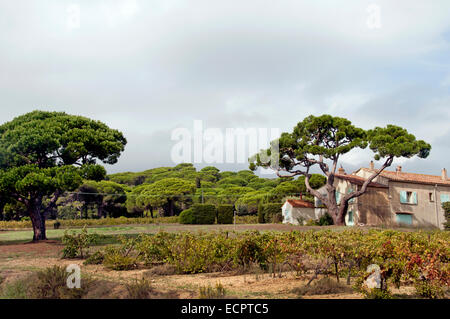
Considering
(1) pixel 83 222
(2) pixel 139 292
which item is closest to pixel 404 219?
(1) pixel 83 222

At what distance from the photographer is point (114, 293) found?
21.8 ft

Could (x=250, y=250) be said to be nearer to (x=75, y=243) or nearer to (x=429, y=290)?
(x=429, y=290)

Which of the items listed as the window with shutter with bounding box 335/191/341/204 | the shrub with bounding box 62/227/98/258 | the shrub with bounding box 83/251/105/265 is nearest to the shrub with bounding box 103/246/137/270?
the shrub with bounding box 83/251/105/265

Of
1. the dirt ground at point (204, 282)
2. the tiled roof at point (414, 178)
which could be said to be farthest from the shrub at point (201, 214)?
the dirt ground at point (204, 282)

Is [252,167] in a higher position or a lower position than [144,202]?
higher

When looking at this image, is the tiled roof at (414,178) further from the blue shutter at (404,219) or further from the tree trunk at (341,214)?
the tree trunk at (341,214)

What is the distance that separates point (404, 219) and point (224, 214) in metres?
17.3

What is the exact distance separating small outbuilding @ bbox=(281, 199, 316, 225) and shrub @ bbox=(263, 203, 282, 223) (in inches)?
31.5

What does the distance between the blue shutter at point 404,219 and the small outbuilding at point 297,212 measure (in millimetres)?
8048
